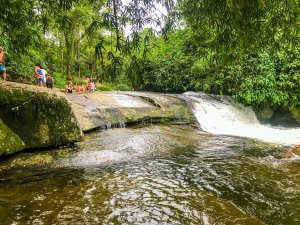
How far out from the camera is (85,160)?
532cm

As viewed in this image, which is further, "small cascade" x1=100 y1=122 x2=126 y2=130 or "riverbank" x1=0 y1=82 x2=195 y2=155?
"small cascade" x1=100 y1=122 x2=126 y2=130

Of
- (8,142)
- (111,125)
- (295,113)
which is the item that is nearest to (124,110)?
(111,125)

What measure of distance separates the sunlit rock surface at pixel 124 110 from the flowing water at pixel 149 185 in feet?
6.89

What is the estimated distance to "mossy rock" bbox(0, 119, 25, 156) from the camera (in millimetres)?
4633

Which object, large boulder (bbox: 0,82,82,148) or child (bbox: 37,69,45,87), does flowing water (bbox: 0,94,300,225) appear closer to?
large boulder (bbox: 0,82,82,148)

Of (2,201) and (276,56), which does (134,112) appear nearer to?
(2,201)

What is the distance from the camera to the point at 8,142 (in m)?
4.75

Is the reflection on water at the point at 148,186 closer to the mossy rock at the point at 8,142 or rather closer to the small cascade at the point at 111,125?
the mossy rock at the point at 8,142

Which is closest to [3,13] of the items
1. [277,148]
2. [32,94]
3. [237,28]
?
[32,94]

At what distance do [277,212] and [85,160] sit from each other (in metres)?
3.70

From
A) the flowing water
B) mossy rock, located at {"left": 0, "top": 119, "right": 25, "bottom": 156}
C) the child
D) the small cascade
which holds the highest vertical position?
the child

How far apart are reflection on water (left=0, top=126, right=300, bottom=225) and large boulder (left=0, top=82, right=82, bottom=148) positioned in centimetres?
35

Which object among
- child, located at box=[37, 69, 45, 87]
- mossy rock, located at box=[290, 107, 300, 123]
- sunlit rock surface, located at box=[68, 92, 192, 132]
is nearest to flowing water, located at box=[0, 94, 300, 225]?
sunlit rock surface, located at box=[68, 92, 192, 132]

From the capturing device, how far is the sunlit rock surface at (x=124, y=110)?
29.2 feet
